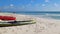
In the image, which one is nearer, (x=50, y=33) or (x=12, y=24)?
(x=50, y=33)

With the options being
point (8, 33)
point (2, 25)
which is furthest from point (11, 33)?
point (2, 25)

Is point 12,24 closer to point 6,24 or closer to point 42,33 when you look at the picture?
point 6,24

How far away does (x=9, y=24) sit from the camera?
1234cm

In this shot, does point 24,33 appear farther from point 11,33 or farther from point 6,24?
point 6,24

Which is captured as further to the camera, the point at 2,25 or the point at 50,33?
the point at 2,25

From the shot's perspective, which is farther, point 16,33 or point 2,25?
point 2,25

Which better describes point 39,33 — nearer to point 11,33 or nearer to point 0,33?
point 11,33

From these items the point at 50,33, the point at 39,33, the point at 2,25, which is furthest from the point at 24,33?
the point at 2,25

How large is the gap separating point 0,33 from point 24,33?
4.55 ft

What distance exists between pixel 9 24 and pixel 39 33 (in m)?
4.38

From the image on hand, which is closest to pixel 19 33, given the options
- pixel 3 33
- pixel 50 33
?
pixel 3 33

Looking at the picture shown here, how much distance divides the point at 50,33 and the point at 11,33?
2.31 m

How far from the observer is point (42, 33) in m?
8.68

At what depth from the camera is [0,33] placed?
839 centimetres
